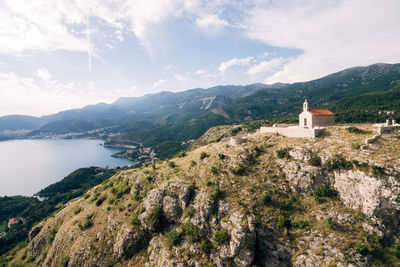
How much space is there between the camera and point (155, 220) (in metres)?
39.3

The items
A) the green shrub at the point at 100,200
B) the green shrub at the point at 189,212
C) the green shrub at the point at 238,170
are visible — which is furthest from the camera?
the green shrub at the point at 100,200

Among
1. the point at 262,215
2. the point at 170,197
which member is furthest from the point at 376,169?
the point at 170,197

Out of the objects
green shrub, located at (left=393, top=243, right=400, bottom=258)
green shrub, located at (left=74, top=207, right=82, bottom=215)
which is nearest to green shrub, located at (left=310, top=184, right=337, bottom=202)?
green shrub, located at (left=393, top=243, right=400, bottom=258)

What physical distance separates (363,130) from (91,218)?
7349cm

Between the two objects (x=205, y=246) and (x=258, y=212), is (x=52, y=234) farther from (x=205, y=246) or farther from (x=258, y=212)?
(x=258, y=212)

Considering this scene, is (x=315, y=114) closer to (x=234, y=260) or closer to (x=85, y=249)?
(x=234, y=260)

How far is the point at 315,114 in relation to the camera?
46.2 m

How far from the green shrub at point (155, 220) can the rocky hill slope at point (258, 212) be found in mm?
230

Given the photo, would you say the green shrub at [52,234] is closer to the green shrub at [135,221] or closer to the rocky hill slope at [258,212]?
the rocky hill slope at [258,212]

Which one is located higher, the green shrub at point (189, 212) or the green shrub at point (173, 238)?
the green shrub at point (189, 212)

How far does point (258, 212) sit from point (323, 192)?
556 inches

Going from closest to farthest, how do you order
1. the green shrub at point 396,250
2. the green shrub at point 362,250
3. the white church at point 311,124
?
1. the green shrub at point 396,250
2. the green shrub at point 362,250
3. the white church at point 311,124

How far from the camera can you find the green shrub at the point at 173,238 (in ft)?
118

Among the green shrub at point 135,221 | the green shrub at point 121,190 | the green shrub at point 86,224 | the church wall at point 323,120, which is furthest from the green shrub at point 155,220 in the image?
the church wall at point 323,120
